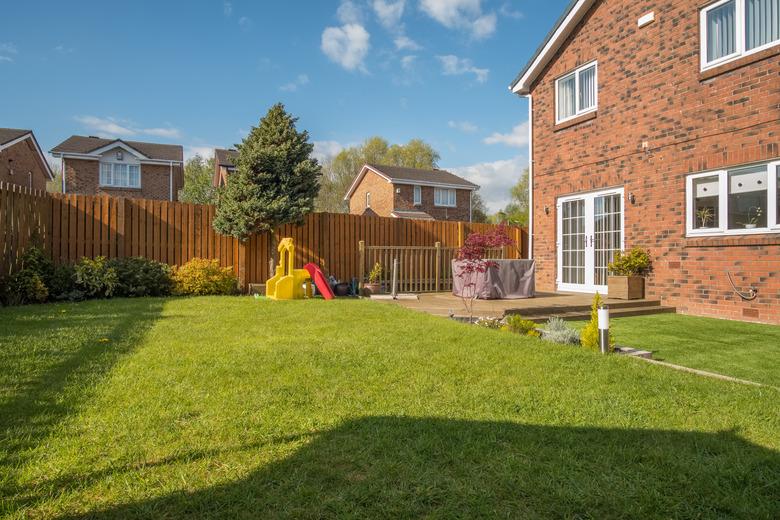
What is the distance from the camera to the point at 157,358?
4.07 meters

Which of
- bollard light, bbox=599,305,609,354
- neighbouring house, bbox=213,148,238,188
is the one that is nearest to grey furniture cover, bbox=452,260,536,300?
bollard light, bbox=599,305,609,354

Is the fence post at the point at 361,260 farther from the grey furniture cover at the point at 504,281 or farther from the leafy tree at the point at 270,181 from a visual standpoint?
the grey furniture cover at the point at 504,281

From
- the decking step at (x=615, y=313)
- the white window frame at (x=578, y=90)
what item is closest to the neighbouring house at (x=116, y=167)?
the white window frame at (x=578, y=90)

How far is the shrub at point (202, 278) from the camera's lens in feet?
32.3

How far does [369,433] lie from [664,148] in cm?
906

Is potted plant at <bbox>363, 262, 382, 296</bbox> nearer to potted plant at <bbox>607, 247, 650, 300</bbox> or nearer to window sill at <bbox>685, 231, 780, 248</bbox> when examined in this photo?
potted plant at <bbox>607, 247, 650, 300</bbox>

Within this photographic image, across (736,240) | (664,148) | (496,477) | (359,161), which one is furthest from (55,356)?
(359,161)

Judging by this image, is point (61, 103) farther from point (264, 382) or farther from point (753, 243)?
point (753, 243)

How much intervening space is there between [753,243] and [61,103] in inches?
793

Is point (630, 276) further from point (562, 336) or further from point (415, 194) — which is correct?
point (415, 194)

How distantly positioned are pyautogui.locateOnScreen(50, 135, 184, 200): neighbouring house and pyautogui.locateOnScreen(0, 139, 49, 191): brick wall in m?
1.29

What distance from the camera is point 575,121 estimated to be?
11.0 m

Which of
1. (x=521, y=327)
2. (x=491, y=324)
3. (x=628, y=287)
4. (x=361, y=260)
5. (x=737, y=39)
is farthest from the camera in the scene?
(x=361, y=260)

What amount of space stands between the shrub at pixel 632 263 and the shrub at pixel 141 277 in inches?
366
